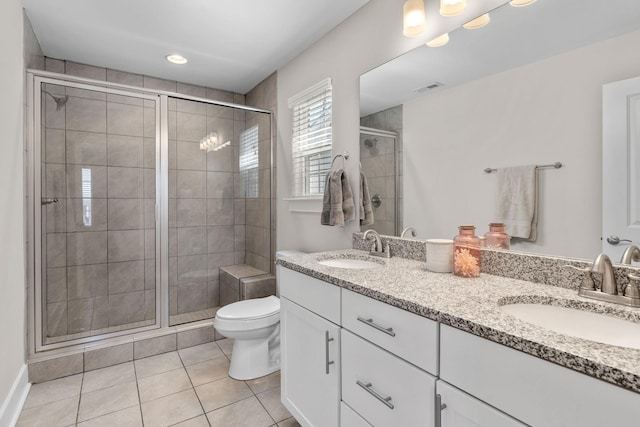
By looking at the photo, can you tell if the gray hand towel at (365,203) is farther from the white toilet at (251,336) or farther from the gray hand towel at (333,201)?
the white toilet at (251,336)

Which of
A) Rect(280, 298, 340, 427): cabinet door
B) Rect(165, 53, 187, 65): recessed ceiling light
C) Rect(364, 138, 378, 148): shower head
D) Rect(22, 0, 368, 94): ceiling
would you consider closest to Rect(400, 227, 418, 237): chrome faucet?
Rect(364, 138, 378, 148): shower head

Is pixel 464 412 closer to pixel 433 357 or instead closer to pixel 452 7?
pixel 433 357

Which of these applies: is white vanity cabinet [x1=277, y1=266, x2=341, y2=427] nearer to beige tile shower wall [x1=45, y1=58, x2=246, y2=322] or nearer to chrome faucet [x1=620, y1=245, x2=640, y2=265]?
chrome faucet [x1=620, y1=245, x2=640, y2=265]

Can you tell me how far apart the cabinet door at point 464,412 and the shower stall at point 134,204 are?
2.34 meters

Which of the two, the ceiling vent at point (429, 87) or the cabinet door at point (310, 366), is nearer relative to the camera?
the cabinet door at point (310, 366)

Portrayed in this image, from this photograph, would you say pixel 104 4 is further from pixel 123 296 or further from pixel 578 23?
pixel 578 23

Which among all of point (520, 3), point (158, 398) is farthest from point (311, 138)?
point (158, 398)

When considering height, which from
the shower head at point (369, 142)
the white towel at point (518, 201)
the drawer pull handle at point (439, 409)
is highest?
the shower head at point (369, 142)

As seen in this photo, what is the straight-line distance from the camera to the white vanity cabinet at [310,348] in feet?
4.28

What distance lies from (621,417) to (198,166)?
311cm

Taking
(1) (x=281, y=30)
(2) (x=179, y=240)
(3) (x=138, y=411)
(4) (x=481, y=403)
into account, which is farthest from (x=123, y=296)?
(4) (x=481, y=403)

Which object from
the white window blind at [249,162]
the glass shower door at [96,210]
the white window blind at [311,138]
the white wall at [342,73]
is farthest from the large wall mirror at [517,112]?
the glass shower door at [96,210]

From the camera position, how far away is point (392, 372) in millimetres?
1035
